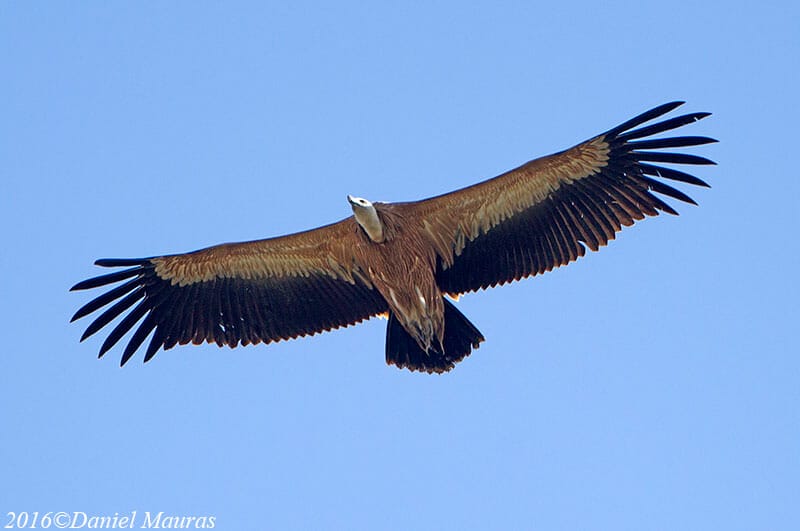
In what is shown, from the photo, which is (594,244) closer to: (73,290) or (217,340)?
(217,340)

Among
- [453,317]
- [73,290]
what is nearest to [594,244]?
[453,317]

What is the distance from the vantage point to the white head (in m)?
13.8

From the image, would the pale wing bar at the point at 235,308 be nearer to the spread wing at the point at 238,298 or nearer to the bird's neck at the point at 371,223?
the spread wing at the point at 238,298

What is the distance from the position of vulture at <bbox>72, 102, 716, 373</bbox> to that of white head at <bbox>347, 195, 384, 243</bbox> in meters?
0.01

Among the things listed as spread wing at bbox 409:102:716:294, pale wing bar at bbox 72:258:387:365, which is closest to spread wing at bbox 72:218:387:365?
pale wing bar at bbox 72:258:387:365

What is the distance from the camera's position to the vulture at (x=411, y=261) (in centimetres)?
1405

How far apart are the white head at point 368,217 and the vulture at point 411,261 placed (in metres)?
0.01

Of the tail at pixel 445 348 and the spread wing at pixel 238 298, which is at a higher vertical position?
the spread wing at pixel 238 298

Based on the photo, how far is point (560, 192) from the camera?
1426 centimetres

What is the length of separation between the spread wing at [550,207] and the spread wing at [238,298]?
93cm

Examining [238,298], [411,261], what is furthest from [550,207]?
[238,298]

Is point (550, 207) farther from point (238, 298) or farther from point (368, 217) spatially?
point (238, 298)

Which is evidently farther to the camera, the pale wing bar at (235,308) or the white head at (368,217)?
the pale wing bar at (235,308)

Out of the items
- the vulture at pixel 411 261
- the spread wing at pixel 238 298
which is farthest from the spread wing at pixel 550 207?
the spread wing at pixel 238 298
